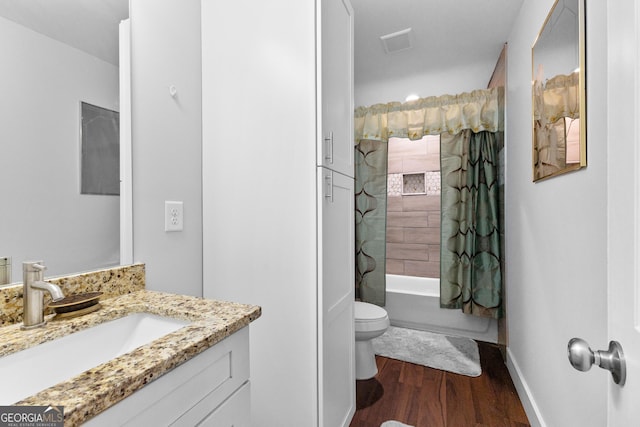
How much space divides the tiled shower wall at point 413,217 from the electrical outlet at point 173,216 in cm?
266

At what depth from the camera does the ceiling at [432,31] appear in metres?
1.98

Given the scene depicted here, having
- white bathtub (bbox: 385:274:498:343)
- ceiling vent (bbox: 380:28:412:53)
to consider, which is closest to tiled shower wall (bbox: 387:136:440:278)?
white bathtub (bbox: 385:274:498:343)

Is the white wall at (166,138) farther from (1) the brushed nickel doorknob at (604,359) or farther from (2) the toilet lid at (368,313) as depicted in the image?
(1) the brushed nickel doorknob at (604,359)

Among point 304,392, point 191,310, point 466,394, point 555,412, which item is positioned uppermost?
point 191,310

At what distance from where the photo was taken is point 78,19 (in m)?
1.01

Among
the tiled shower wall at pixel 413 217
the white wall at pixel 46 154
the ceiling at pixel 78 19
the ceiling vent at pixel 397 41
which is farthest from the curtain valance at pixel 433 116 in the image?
the white wall at pixel 46 154

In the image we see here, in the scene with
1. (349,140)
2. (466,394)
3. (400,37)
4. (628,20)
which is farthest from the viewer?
(400,37)

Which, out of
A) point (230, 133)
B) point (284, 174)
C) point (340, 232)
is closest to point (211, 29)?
point (230, 133)

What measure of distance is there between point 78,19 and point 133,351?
111cm

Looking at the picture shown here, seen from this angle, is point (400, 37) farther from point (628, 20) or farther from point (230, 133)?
point (628, 20)

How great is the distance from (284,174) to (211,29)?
0.81 metres

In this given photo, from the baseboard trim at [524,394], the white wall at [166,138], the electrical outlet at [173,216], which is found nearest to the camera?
the white wall at [166,138]

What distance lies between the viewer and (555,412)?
136cm

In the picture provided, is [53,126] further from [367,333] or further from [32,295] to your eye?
[367,333]
